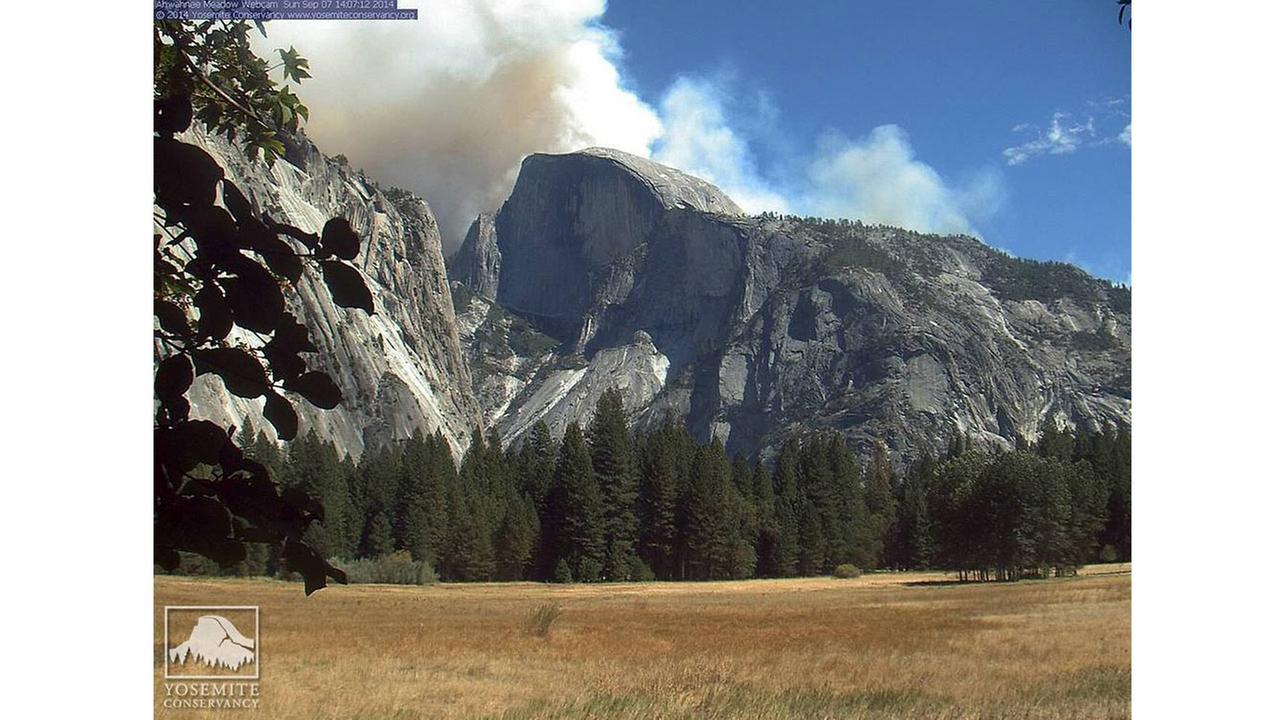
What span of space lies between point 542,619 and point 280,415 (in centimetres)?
432

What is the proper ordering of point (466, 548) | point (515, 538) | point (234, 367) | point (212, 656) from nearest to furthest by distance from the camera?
point (234, 367)
point (212, 656)
point (466, 548)
point (515, 538)

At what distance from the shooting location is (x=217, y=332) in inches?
50.2

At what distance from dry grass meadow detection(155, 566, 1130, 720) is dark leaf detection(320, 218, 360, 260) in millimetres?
3645

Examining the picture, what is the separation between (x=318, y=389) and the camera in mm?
1196

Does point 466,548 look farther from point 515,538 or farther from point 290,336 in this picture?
point 290,336

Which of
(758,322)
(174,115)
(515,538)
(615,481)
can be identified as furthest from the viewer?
(758,322)

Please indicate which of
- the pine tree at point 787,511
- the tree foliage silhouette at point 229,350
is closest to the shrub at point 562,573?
the pine tree at point 787,511

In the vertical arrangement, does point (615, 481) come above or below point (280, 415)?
below

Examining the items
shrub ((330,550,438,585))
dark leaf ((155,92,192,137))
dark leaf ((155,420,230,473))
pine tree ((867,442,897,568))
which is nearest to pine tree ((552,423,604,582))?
shrub ((330,550,438,585))

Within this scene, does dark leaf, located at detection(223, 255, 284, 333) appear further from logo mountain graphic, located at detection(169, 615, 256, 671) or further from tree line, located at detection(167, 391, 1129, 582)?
tree line, located at detection(167, 391, 1129, 582)

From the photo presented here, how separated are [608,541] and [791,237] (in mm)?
2196

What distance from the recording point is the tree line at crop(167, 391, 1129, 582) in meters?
5.46

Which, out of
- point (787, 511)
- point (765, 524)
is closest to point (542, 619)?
point (765, 524)

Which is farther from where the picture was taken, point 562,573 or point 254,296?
point 562,573
